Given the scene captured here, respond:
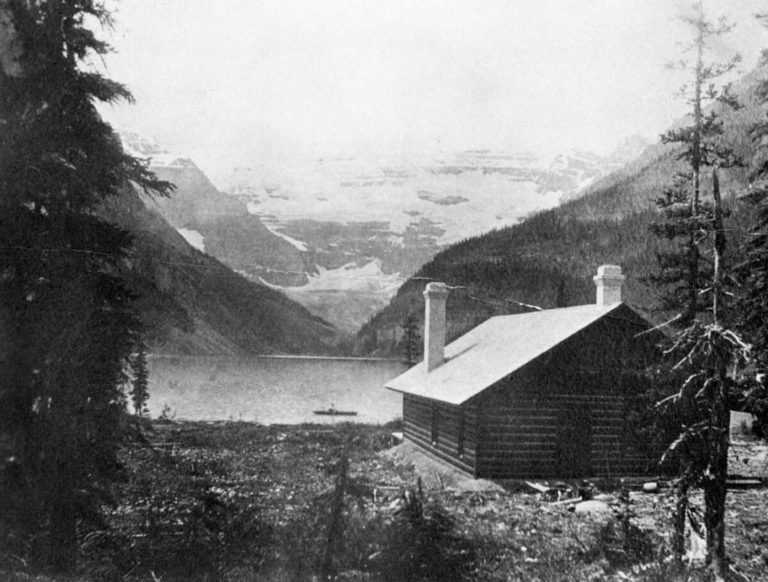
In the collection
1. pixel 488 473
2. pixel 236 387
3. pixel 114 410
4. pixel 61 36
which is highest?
pixel 61 36

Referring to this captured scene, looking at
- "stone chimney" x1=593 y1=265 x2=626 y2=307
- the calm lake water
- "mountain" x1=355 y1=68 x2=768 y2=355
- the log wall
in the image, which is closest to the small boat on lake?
the calm lake water

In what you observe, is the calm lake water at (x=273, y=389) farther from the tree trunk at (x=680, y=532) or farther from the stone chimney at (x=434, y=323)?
the tree trunk at (x=680, y=532)

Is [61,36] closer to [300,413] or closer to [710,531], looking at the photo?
[710,531]

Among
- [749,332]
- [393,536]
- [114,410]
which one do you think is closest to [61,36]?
[114,410]

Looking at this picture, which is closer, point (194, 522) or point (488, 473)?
point (194, 522)

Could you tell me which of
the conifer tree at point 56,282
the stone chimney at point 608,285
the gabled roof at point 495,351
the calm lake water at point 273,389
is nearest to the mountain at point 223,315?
the calm lake water at point 273,389

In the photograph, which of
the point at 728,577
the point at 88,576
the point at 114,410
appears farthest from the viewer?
the point at 114,410

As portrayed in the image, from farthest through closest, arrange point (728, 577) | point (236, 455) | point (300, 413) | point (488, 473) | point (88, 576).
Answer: point (300, 413), point (236, 455), point (488, 473), point (728, 577), point (88, 576)
